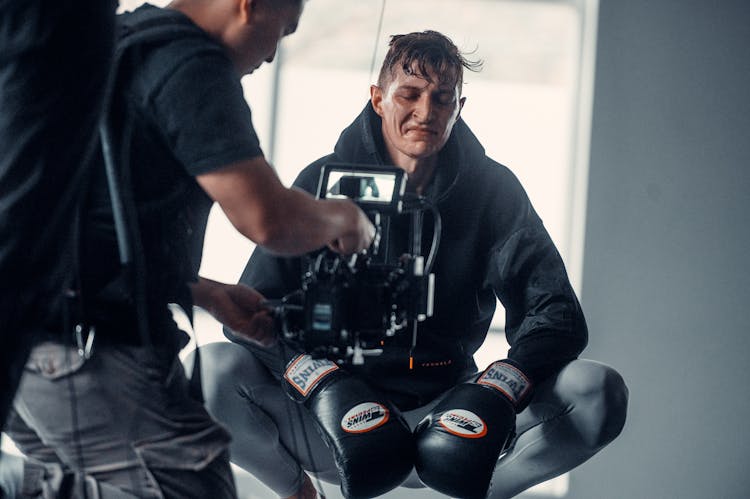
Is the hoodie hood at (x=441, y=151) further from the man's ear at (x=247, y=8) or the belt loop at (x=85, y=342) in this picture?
the belt loop at (x=85, y=342)

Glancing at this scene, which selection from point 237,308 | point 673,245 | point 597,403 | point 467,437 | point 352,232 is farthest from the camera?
point 673,245

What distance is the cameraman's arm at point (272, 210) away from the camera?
84cm

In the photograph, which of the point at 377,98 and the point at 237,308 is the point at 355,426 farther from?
the point at 377,98

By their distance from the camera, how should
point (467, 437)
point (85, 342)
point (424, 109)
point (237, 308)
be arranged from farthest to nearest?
1. point (424, 109)
2. point (467, 437)
3. point (237, 308)
4. point (85, 342)

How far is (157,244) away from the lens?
90 centimetres

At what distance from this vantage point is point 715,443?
2008 millimetres

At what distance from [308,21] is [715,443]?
4.39 feet

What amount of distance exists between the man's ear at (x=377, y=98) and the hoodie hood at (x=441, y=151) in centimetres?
1

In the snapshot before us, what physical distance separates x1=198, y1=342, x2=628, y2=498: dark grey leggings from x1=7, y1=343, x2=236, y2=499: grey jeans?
472 mm

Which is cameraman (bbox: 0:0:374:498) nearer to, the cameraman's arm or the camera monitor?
the cameraman's arm

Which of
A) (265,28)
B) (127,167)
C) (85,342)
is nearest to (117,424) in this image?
(85,342)

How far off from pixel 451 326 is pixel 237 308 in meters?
0.53

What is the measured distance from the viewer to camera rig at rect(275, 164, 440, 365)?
3.45 ft

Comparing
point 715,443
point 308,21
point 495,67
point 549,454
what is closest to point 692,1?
point 495,67
